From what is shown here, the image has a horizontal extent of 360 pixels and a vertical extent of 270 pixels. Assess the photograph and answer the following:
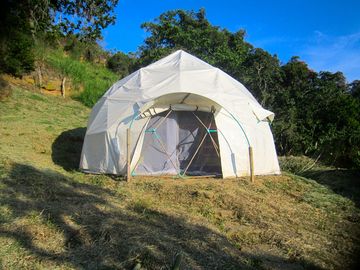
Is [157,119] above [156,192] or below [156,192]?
above

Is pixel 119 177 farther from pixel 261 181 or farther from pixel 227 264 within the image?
pixel 227 264

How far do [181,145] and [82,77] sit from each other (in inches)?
509

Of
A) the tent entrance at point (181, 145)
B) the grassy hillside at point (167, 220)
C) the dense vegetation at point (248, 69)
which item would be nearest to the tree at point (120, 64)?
the dense vegetation at point (248, 69)

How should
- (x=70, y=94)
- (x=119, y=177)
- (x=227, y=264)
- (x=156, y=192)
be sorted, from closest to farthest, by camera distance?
(x=227, y=264) < (x=156, y=192) < (x=119, y=177) < (x=70, y=94)

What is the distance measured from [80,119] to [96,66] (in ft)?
36.8

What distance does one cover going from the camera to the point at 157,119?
35.1 feet

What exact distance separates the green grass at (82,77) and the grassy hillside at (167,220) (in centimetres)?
1048

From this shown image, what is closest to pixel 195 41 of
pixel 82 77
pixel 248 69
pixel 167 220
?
pixel 248 69

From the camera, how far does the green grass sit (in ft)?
68.7

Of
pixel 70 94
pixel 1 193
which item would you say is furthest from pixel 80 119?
pixel 1 193

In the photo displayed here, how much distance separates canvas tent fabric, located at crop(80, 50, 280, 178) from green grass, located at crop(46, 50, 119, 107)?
390 inches

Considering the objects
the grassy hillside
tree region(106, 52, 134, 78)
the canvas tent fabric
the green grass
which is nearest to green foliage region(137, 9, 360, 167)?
the green grass

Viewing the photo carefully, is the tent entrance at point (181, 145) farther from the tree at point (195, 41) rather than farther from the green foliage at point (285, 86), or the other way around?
the tree at point (195, 41)

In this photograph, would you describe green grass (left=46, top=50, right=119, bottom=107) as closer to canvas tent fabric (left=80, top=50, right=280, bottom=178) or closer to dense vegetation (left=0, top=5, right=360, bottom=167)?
dense vegetation (left=0, top=5, right=360, bottom=167)
